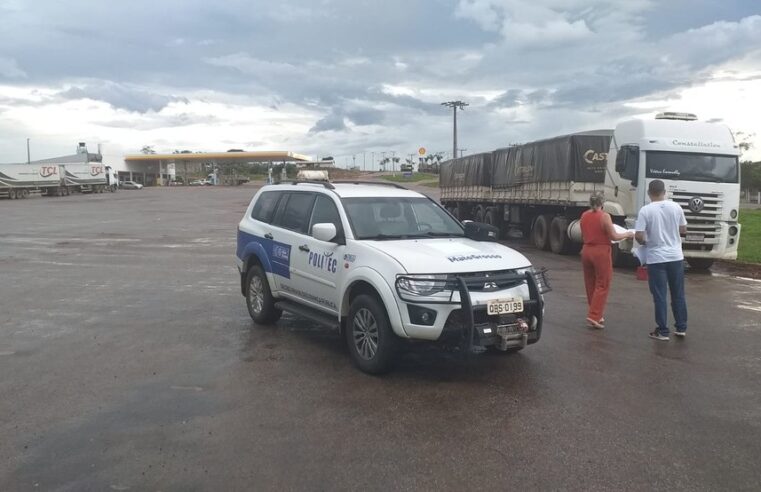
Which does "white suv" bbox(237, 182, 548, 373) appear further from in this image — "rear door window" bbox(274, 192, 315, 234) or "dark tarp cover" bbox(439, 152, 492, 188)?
"dark tarp cover" bbox(439, 152, 492, 188)

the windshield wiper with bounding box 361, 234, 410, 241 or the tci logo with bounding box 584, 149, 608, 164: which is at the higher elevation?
the tci logo with bounding box 584, 149, 608, 164

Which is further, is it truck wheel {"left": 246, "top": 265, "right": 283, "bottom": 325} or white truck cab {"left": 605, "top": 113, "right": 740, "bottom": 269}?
white truck cab {"left": 605, "top": 113, "right": 740, "bottom": 269}

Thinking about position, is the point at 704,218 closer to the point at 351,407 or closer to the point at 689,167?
the point at 689,167

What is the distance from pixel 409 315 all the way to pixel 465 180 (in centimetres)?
2177

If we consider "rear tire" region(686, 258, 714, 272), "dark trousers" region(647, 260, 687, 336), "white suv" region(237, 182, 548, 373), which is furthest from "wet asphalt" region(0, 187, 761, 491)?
"rear tire" region(686, 258, 714, 272)

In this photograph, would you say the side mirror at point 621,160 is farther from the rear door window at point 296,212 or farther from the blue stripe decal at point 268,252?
the blue stripe decal at point 268,252

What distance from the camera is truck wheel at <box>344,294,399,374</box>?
19.0ft

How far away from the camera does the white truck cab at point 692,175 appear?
13.8 metres

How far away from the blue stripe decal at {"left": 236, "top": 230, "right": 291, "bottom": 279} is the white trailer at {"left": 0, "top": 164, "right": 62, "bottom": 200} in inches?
2322

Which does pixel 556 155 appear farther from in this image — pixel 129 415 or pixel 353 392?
pixel 129 415

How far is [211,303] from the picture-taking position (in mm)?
9836

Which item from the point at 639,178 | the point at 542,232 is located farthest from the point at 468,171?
the point at 639,178

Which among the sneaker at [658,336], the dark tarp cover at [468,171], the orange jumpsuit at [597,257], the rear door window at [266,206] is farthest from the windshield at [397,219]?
the dark tarp cover at [468,171]

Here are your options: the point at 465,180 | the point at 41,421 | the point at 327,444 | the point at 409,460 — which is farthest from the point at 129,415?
the point at 465,180
